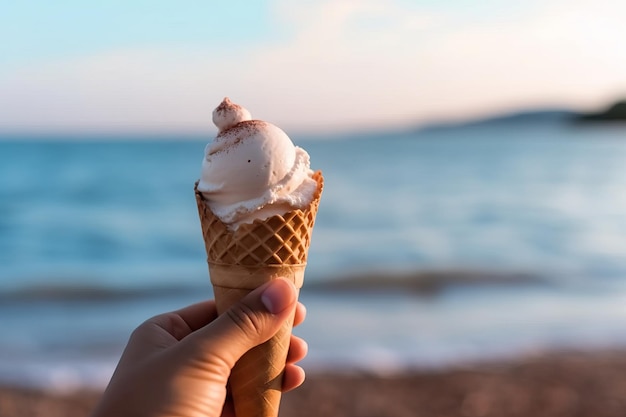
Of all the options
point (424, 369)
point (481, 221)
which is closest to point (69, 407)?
point (424, 369)

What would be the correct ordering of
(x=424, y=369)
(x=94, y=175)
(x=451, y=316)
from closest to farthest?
(x=424, y=369) < (x=451, y=316) < (x=94, y=175)

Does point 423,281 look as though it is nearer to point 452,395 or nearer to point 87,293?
point 452,395

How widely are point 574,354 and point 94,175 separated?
2285 centimetres

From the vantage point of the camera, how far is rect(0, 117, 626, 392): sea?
801 cm

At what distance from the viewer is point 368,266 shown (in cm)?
1246

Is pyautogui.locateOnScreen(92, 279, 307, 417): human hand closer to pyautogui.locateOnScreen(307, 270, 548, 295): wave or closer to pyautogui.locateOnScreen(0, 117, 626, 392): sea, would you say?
pyautogui.locateOnScreen(0, 117, 626, 392): sea

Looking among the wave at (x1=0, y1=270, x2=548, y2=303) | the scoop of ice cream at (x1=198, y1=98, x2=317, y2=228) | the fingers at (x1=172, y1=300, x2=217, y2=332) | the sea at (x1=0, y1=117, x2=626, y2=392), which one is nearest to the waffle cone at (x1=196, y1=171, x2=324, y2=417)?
the scoop of ice cream at (x1=198, y1=98, x2=317, y2=228)

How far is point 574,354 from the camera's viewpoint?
301 inches

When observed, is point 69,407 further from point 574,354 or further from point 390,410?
point 574,354

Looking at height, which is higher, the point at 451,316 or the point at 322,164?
the point at 322,164

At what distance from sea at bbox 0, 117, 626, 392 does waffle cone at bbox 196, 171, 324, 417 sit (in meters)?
4.47

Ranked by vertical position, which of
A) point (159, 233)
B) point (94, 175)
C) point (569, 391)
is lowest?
point (569, 391)

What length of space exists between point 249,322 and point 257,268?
25 centimetres

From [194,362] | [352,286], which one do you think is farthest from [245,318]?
[352,286]
